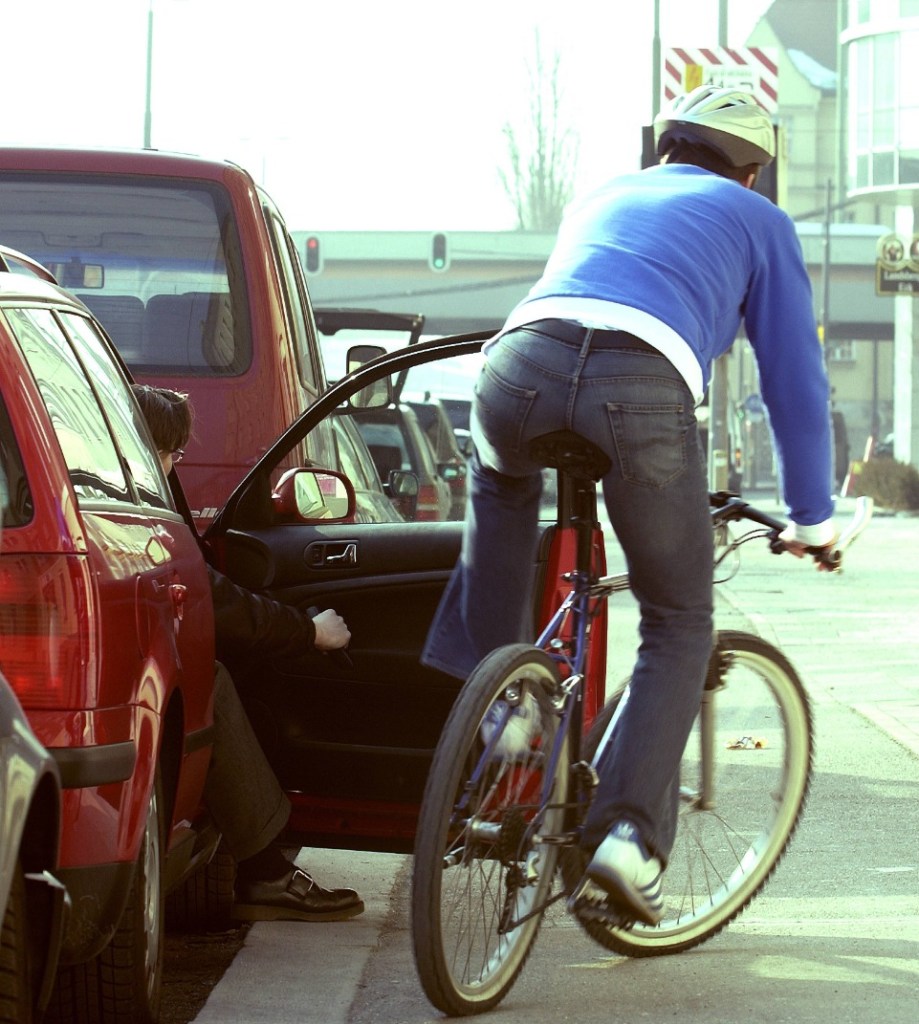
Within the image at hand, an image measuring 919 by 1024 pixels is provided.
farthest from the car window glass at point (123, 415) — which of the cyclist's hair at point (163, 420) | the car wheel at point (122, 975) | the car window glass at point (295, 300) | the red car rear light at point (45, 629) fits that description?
the car window glass at point (295, 300)

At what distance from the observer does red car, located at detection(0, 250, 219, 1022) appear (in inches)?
141

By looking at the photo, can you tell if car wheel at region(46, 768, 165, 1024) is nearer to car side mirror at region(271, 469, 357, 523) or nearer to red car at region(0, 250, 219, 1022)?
red car at region(0, 250, 219, 1022)

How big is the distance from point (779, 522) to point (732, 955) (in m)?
0.99

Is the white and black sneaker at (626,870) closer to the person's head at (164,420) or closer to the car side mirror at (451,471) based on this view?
the person's head at (164,420)

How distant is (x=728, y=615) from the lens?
16.0 m

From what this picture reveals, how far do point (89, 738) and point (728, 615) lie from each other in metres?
12.6

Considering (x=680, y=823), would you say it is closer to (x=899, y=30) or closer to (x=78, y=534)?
(x=78, y=534)

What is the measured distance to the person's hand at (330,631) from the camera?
17.2ft

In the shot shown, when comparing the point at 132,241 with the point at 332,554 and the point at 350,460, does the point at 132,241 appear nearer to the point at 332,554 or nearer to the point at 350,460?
the point at 350,460

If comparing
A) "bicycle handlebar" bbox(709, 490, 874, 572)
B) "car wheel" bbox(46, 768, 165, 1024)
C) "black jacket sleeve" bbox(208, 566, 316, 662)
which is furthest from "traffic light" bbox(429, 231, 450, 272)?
"car wheel" bbox(46, 768, 165, 1024)

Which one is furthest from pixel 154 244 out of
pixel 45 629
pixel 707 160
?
pixel 45 629

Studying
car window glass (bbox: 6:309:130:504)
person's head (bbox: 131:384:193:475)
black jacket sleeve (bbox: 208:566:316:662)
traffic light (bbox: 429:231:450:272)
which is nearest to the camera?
car window glass (bbox: 6:309:130:504)

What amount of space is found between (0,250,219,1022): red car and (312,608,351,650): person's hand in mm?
626

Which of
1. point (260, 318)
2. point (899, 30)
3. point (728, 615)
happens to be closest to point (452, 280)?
point (899, 30)
